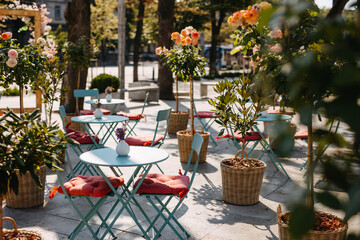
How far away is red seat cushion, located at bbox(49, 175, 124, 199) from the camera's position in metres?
3.67

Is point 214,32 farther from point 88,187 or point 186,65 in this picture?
point 88,187

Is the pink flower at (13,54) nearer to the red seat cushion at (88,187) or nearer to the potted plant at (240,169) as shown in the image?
the red seat cushion at (88,187)

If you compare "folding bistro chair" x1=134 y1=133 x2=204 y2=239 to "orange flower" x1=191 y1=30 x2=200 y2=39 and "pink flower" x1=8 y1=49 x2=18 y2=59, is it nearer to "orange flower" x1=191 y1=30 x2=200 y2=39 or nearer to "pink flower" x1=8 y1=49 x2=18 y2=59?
"pink flower" x1=8 y1=49 x2=18 y2=59

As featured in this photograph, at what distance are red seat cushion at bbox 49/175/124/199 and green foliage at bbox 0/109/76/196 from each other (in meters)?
1.04

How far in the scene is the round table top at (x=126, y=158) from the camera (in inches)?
144

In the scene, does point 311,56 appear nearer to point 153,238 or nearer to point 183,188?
point 183,188

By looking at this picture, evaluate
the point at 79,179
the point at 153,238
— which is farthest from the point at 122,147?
the point at 153,238

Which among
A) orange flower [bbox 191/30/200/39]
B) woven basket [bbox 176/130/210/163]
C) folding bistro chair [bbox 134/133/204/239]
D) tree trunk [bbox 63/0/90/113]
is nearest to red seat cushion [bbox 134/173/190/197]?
folding bistro chair [bbox 134/133/204/239]

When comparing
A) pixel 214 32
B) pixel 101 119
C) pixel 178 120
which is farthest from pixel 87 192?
pixel 214 32

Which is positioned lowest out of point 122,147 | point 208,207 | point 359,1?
point 208,207

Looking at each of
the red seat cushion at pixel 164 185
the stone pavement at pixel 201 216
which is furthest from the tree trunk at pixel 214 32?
the red seat cushion at pixel 164 185

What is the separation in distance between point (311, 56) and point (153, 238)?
343cm

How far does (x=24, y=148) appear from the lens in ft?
7.94

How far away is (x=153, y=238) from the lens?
12.7 feet
